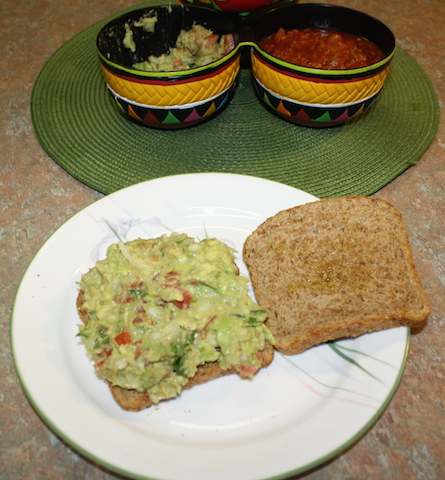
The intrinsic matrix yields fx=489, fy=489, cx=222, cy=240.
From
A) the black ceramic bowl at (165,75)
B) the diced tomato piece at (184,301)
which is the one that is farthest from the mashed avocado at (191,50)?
the diced tomato piece at (184,301)

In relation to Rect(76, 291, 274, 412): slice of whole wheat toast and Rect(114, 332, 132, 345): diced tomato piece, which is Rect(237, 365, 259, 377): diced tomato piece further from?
Rect(114, 332, 132, 345): diced tomato piece

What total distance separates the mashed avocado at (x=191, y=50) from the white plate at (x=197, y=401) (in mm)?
1290

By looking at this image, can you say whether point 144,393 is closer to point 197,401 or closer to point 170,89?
point 197,401

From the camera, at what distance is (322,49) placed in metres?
2.93

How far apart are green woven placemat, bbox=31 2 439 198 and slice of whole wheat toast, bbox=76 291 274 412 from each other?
1.06m

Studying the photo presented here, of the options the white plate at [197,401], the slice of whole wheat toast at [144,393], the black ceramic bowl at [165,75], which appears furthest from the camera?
the black ceramic bowl at [165,75]

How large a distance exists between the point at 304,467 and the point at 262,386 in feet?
1.25

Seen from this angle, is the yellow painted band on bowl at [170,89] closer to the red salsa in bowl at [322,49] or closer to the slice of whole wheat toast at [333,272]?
the red salsa in bowl at [322,49]

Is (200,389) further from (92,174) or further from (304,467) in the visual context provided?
(92,174)

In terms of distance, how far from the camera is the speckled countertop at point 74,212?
1.89 m

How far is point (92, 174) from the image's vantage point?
282 cm

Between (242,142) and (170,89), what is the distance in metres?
0.58

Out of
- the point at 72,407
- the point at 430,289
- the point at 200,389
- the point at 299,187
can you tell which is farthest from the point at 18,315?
the point at 430,289

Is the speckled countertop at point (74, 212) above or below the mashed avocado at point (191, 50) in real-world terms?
below
